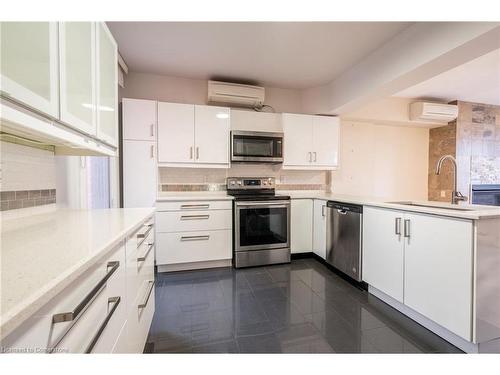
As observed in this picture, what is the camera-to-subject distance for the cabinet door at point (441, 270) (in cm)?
141

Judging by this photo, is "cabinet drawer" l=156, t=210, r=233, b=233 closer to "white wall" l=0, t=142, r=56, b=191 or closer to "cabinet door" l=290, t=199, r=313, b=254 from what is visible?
"cabinet door" l=290, t=199, r=313, b=254

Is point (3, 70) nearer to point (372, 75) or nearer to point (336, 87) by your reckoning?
point (372, 75)

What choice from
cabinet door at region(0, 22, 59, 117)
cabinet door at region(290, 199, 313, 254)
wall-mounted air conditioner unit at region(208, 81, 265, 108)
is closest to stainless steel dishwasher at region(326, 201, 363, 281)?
cabinet door at region(290, 199, 313, 254)

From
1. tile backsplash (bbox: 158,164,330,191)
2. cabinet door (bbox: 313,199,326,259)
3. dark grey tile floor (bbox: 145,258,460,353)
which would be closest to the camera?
dark grey tile floor (bbox: 145,258,460,353)

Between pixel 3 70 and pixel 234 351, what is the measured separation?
1717 mm

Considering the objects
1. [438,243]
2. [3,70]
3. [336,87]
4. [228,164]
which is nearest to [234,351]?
[438,243]

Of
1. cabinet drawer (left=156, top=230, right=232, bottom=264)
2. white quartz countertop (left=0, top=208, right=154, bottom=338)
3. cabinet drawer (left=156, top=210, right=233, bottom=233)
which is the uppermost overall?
white quartz countertop (left=0, top=208, right=154, bottom=338)

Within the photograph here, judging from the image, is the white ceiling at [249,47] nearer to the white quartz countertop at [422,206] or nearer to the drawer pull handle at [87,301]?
the white quartz countertop at [422,206]

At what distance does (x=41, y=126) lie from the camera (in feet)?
2.82

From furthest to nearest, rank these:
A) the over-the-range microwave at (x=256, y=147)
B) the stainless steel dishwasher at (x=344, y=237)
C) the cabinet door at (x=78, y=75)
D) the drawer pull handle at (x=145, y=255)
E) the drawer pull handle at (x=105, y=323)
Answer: the over-the-range microwave at (x=256, y=147), the stainless steel dishwasher at (x=344, y=237), the drawer pull handle at (x=145, y=255), the cabinet door at (x=78, y=75), the drawer pull handle at (x=105, y=323)

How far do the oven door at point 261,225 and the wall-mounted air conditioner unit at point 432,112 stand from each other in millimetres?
2755

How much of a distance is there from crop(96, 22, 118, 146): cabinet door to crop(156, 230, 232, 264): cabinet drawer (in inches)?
53.9

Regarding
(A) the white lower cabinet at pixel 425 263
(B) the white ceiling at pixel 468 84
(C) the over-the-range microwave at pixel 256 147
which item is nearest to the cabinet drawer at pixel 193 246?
(C) the over-the-range microwave at pixel 256 147

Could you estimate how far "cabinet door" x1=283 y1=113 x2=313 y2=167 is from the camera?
10.8 feet
